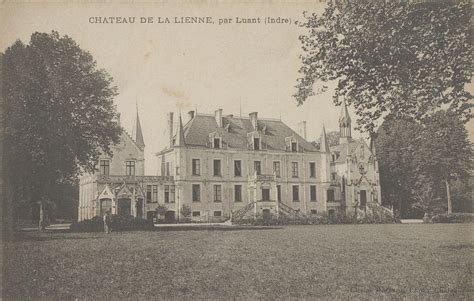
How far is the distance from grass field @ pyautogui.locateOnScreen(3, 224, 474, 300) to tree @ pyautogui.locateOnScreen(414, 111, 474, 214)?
172cm

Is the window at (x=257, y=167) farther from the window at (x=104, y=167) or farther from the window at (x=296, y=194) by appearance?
the window at (x=104, y=167)

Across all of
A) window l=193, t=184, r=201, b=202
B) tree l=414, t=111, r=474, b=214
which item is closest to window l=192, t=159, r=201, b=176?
window l=193, t=184, r=201, b=202

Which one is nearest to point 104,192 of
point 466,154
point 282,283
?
point 282,283

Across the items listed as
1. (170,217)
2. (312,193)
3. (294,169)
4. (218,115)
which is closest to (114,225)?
(170,217)

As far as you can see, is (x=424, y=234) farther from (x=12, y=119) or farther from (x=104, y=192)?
(x=12, y=119)

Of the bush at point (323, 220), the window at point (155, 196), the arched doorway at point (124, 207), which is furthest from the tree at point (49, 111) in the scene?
the bush at point (323, 220)

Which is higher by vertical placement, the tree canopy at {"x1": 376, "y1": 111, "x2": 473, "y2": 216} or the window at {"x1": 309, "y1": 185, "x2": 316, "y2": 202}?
the tree canopy at {"x1": 376, "y1": 111, "x2": 473, "y2": 216}

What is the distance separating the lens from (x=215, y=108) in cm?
834

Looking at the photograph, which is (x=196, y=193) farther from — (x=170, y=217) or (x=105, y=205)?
(x=105, y=205)

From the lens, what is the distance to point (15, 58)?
740 cm

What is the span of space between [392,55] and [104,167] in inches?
268

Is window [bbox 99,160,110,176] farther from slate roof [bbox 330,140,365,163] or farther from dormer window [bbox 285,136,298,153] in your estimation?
slate roof [bbox 330,140,365,163]

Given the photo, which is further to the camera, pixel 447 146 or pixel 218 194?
pixel 218 194

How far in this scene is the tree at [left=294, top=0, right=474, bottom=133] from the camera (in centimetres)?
770
